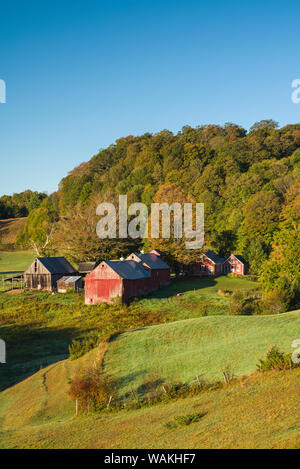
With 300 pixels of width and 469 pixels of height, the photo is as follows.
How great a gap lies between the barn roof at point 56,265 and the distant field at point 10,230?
206ft

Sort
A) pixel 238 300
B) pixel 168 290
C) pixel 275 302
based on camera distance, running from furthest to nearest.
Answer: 1. pixel 168 290
2. pixel 238 300
3. pixel 275 302

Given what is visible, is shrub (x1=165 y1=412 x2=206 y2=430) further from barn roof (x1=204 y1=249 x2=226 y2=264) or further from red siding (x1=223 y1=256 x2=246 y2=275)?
red siding (x1=223 y1=256 x2=246 y2=275)

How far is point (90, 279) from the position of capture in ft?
183

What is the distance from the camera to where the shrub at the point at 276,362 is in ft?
73.2

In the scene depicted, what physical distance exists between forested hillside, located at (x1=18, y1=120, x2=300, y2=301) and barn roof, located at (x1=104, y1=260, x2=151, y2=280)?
12409 mm

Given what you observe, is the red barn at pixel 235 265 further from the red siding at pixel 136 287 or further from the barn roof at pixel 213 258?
the red siding at pixel 136 287

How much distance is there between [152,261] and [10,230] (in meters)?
84.7

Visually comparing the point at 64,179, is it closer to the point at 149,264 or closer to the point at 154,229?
the point at 154,229

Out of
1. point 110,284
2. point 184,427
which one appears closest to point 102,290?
point 110,284

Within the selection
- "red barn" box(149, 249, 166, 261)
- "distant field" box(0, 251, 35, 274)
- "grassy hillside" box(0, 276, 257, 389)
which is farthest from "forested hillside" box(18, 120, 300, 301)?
"grassy hillside" box(0, 276, 257, 389)

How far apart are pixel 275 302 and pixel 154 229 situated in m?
34.5

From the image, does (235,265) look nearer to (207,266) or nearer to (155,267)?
(207,266)

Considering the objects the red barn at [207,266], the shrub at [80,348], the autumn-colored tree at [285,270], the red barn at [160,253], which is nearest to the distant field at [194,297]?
the red barn at [207,266]
